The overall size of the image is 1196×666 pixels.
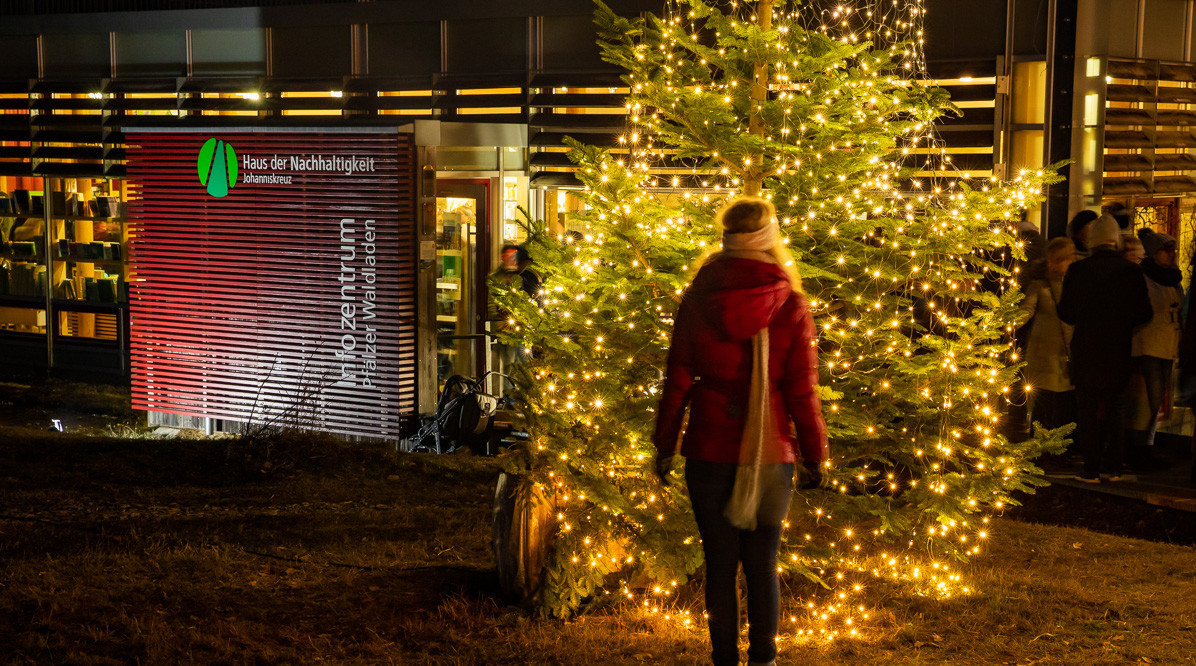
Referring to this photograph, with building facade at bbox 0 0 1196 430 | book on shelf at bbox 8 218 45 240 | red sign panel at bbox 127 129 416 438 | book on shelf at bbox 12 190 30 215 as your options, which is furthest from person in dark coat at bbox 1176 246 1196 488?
book on shelf at bbox 12 190 30 215

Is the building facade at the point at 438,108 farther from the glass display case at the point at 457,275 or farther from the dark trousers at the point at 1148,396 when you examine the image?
the dark trousers at the point at 1148,396

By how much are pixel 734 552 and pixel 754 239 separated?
1.22 meters

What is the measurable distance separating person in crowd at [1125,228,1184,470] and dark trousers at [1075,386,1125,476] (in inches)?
15.6

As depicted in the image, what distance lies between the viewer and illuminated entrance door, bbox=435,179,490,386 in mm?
12945

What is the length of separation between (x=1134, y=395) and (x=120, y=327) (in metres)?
12.8

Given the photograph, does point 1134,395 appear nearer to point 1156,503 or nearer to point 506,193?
point 1156,503

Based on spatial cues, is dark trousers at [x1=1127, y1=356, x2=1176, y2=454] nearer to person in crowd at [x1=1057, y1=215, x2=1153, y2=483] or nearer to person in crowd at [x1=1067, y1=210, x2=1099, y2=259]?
person in crowd at [x1=1057, y1=215, x2=1153, y2=483]

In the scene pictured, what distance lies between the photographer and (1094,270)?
973 cm

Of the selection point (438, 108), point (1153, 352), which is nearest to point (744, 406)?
point (1153, 352)

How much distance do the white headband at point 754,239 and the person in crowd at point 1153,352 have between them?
6366 millimetres

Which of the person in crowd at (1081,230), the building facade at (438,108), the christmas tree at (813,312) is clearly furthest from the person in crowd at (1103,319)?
the christmas tree at (813,312)

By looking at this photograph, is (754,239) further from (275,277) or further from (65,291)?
(65,291)

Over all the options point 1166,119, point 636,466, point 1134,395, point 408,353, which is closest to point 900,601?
point 636,466

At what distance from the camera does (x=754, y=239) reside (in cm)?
497
